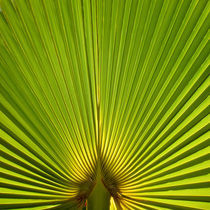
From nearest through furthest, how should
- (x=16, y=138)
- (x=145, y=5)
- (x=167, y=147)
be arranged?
(x=145, y=5) < (x=16, y=138) < (x=167, y=147)

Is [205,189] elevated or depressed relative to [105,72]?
depressed

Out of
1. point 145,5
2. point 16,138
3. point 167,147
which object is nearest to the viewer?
point 145,5

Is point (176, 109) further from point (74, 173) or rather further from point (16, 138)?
point (16, 138)

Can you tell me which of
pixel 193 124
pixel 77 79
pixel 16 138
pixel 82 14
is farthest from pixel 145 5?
pixel 16 138

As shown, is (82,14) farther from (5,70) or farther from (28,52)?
(5,70)

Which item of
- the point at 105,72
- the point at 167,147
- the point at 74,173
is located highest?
the point at 105,72

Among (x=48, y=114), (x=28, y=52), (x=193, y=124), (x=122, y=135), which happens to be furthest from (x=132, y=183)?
(x=28, y=52)

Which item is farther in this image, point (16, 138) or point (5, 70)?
point (16, 138)
